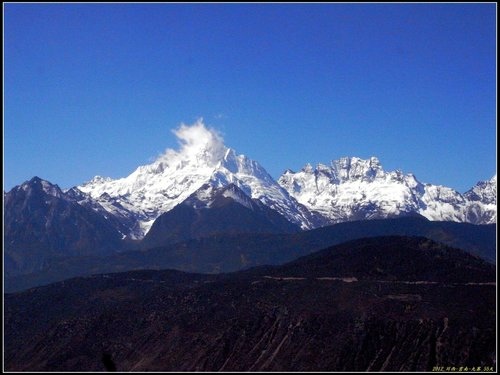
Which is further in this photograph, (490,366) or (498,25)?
(490,366)

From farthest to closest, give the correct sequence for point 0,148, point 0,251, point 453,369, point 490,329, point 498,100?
point 490,329
point 453,369
point 0,251
point 0,148
point 498,100

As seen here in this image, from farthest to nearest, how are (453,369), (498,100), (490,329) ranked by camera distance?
(490,329) < (453,369) < (498,100)

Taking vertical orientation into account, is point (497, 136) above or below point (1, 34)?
below

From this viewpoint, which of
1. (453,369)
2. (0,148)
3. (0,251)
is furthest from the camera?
(453,369)

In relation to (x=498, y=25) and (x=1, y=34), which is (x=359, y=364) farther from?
(x=1, y=34)

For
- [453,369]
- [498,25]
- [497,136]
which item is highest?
[498,25]

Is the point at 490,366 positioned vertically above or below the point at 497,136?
below

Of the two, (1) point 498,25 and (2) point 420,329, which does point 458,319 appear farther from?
(1) point 498,25

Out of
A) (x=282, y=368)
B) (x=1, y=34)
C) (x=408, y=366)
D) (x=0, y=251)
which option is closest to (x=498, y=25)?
(x=1, y=34)

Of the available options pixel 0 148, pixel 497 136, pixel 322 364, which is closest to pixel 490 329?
pixel 322 364
